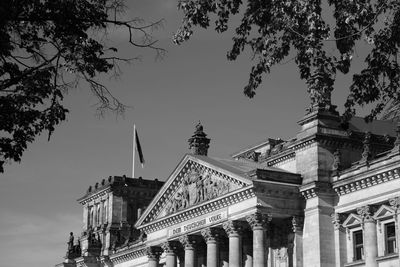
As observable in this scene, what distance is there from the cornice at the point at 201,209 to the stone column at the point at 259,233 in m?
1.52

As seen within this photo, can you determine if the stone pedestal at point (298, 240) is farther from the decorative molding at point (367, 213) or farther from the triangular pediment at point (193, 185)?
the decorative molding at point (367, 213)

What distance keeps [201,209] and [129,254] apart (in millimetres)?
22079

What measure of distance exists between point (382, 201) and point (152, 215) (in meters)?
22.7

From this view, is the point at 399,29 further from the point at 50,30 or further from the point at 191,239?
the point at 191,239

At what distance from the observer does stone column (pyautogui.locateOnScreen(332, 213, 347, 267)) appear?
163 feet

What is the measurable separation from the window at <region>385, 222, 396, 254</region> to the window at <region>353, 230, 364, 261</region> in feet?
7.63

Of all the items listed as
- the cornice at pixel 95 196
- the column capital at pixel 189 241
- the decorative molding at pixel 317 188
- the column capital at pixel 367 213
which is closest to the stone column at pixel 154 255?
the column capital at pixel 189 241

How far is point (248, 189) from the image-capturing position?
171 ft

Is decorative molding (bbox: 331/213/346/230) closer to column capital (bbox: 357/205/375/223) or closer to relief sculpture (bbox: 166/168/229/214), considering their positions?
column capital (bbox: 357/205/375/223)

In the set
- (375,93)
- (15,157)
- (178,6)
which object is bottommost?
(15,157)

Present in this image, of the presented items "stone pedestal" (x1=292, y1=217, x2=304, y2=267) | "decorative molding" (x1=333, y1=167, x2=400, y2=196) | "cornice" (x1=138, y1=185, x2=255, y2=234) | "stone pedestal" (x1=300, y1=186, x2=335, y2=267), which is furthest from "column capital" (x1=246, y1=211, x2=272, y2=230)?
"decorative molding" (x1=333, y1=167, x2=400, y2=196)

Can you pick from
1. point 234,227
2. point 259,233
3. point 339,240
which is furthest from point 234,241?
point 339,240

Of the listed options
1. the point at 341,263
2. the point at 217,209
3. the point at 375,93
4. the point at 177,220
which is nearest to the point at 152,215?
the point at 177,220

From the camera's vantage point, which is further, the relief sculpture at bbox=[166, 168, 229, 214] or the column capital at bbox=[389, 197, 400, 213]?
the relief sculpture at bbox=[166, 168, 229, 214]
